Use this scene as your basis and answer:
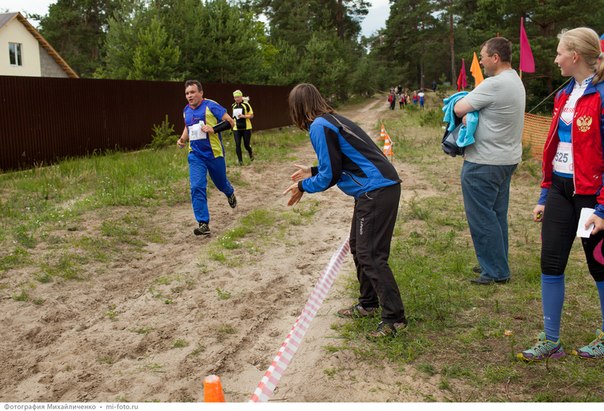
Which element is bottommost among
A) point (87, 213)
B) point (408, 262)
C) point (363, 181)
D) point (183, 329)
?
point (183, 329)

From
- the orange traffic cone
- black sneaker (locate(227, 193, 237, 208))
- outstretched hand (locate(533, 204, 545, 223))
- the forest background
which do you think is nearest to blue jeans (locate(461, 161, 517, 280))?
outstretched hand (locate(533, 204, 545, 223))

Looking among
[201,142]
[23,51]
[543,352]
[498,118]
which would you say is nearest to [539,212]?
[543,352]

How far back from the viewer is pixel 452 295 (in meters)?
5.16

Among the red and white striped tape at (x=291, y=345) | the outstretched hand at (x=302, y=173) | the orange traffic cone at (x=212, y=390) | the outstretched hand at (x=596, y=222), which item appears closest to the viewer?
the orange traffic cone at (x=212, y=390)

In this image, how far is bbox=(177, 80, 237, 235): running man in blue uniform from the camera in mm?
7973

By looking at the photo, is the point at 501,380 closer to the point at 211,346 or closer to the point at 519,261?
the point at 211,346

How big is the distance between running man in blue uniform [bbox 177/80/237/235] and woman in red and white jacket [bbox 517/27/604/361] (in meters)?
4.96

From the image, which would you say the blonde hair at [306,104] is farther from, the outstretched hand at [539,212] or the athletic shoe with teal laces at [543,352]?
the athletic shoe with teal laces at [543,352]

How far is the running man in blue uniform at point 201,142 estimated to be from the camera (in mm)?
7973

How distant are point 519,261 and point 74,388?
4533 mm

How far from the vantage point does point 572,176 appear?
3748mm

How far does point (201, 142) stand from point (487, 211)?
4.18 m

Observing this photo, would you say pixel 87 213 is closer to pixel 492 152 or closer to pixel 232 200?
pixel 232 200

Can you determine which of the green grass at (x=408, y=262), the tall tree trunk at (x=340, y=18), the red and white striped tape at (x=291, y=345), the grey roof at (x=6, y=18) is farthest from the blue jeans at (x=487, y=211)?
the tall tree trunk at (x=340, y=18)
